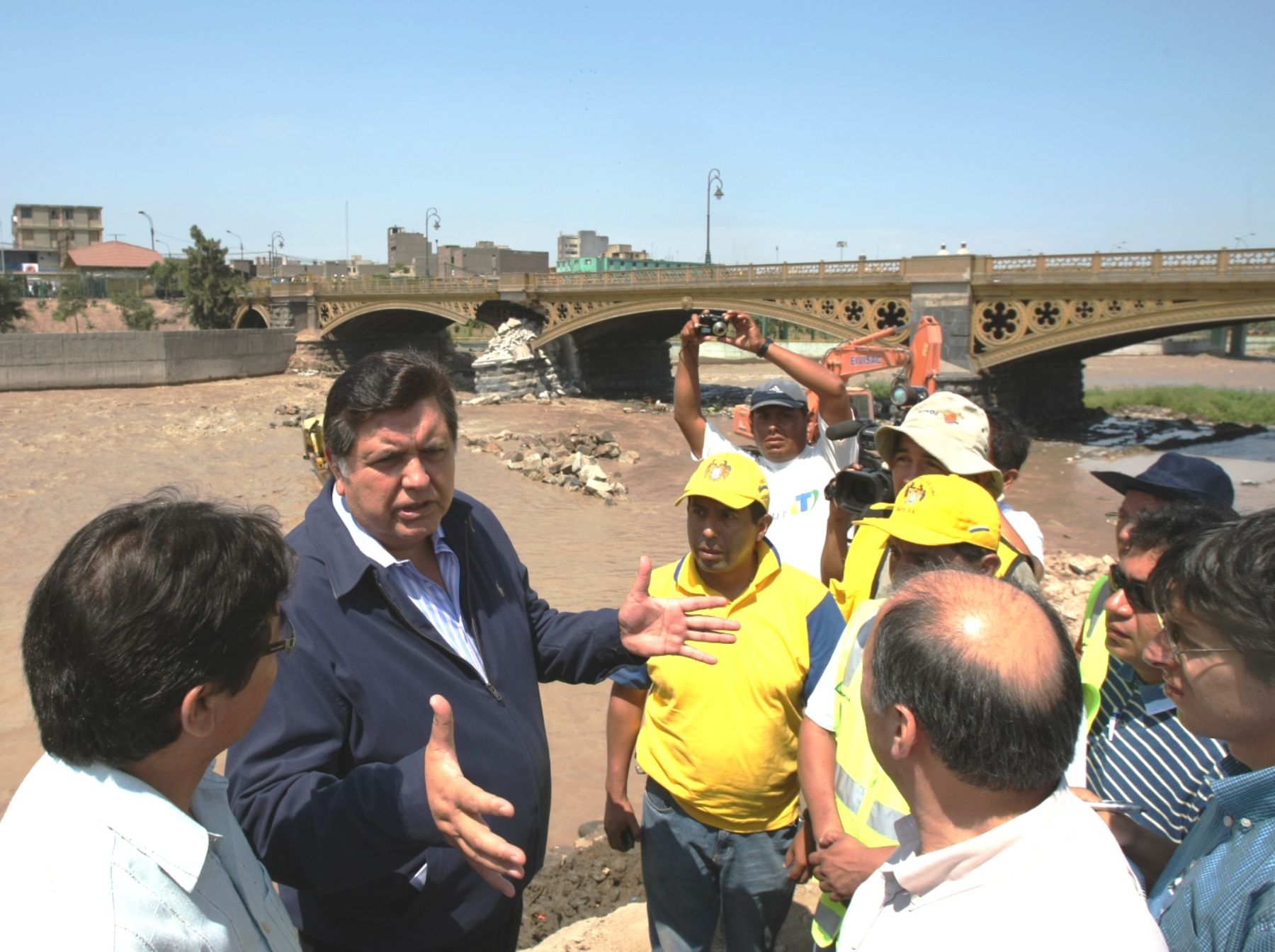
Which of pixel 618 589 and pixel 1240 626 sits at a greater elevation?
pixel 1240 626

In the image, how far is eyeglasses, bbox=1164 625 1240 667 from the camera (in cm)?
153

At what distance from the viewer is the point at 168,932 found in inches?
50.4

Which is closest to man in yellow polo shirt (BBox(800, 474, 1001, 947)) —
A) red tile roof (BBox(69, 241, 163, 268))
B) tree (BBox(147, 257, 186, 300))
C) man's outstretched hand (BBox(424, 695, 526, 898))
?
man's outstretched hand (BBox(424, 695, 526, 898))

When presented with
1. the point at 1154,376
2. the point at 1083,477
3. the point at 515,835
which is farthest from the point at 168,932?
the point at 1154,376

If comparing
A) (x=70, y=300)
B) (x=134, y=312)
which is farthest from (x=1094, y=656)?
(x=134, y=312)

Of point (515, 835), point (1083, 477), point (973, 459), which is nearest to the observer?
point (515, 835)

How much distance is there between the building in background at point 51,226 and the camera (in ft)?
244

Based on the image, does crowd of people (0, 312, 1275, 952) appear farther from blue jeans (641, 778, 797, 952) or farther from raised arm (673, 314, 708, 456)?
raised arm (673, 314, 708, 456)

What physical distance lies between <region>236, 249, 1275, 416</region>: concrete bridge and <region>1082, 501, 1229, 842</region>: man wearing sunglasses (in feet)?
58.0

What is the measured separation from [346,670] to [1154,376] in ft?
152

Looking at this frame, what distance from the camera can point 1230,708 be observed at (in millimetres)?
1504

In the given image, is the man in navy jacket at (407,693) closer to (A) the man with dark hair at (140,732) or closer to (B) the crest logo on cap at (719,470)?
(A) the man with dark hair at (140,732)

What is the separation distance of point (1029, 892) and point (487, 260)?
200 feet

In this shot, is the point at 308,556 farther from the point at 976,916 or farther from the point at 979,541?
the point at 979,541
